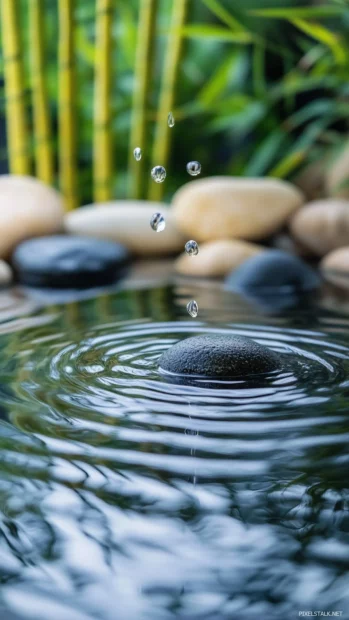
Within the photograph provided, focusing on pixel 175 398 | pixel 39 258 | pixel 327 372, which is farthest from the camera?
pixel 39 258

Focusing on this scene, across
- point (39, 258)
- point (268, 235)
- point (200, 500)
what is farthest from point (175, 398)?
point (268, 235)

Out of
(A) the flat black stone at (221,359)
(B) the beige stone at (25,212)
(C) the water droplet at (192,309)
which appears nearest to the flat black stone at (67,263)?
(B) the beige stone at (25,212)

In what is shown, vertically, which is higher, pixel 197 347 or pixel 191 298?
pixel 197 347

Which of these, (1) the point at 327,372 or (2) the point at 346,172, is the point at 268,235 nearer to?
(2) the point at 346,172

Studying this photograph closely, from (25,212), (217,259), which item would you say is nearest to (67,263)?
(25,212)

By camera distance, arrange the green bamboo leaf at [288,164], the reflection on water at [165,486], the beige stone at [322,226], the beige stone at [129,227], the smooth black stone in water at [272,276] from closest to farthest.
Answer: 1. the reflection on water at [165,486]
2. the smooth black stone in water at [272,276]
3. the beige stone at [322,226]
4. the beige stone at [129,227]
5. the green bamboo leaf at [288,164]

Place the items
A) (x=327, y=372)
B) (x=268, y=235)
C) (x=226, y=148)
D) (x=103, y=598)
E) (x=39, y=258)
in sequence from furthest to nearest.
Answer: (x=226, y=148)
(x=268, y=235)
(x=39, y=258)
(x=327, y=372)
(x=103, y=598)

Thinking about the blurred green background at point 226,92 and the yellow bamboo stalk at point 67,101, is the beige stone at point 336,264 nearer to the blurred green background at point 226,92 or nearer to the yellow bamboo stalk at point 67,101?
the blurred green background at point 226,92
